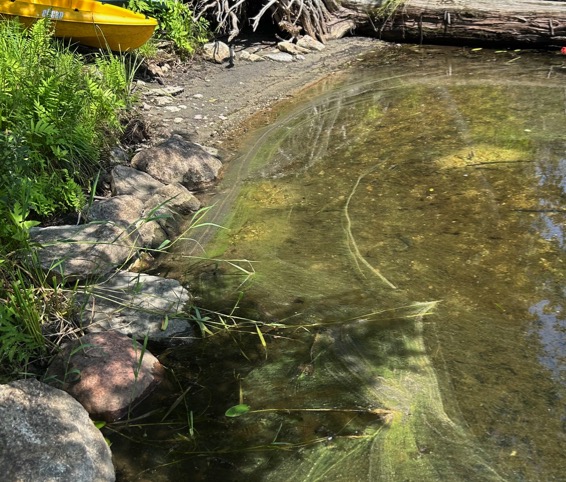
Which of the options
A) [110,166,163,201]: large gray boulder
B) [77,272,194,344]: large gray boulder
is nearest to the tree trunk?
[110,166,163,201]: large gray boulder

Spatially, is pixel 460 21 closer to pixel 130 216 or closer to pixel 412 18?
pixel 412 18

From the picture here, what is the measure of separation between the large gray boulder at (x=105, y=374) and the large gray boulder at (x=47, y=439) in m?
0.23

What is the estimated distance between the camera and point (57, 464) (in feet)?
8.61

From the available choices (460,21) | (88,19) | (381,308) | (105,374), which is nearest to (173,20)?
(88,19)

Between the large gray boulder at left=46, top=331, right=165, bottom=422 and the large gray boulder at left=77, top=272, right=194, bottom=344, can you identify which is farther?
the large gray boulder at left=77, top=272, right=194, bottom=344

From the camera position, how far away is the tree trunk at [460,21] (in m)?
7.63

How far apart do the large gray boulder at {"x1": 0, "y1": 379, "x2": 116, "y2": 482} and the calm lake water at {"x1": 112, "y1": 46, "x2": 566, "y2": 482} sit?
0.21m

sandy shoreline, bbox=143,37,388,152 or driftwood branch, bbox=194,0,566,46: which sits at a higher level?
driftwood branch, bbox=194,0,566,46

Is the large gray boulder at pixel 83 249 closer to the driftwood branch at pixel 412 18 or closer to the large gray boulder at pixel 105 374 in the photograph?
the large gray boulder at pixel 105 374

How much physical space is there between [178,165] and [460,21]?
4.23 meters

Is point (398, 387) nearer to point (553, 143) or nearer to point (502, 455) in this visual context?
point (502, 455)

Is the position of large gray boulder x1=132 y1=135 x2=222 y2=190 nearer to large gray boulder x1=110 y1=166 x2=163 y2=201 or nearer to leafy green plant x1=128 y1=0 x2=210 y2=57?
large gray boulder x1=110 y1=166 x2=163 y2=201

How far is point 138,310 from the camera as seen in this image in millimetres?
3713

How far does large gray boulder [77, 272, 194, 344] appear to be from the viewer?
143 inches
